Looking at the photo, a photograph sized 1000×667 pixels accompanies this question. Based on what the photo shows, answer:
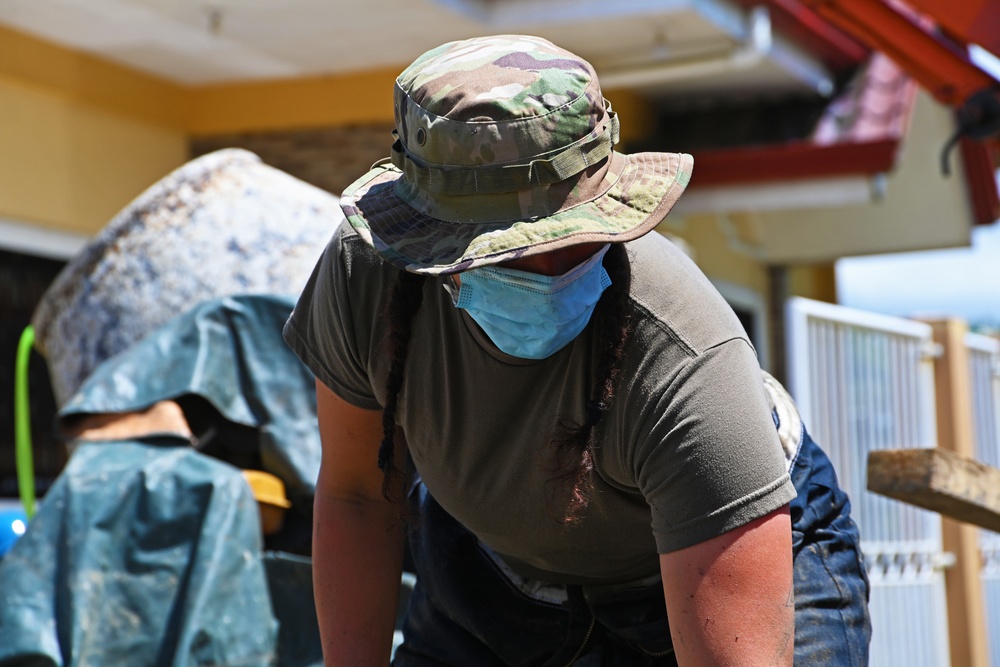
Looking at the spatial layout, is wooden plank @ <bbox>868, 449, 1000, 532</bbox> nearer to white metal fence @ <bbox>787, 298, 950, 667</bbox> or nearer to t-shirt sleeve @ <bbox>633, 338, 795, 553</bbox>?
t-shirt sleeve @ <bbox>633, 338, 795, 553</bbox>

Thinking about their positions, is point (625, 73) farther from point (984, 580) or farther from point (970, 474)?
point (970, 474)

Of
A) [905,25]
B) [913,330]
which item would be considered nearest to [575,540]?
[913,330]

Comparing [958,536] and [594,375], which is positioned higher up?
[594,375]

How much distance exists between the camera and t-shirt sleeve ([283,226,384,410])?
1.97 metres

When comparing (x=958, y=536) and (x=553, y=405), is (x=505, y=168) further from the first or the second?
(x=958, y=536)

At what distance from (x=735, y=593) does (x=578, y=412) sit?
356 millimetres

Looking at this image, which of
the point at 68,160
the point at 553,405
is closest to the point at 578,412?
the point at 553,405

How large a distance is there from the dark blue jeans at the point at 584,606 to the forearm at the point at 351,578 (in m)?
0.10

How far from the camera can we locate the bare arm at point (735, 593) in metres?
1.73

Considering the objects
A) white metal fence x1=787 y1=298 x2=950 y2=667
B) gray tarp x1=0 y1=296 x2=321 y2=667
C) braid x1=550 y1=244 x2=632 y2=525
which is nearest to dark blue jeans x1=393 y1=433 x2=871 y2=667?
braid x1=550 y1=244 x2=632 y2=525

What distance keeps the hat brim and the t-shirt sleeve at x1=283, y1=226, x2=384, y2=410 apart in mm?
169

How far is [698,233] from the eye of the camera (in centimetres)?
932

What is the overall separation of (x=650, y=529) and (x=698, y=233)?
24.6 ft

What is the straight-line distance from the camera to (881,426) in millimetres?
5152
